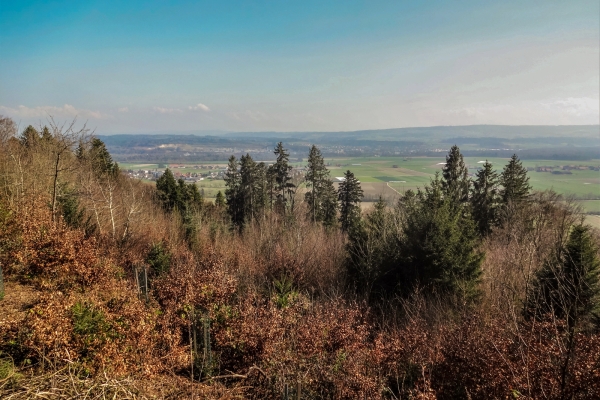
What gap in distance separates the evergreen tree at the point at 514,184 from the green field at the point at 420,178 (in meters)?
5.65

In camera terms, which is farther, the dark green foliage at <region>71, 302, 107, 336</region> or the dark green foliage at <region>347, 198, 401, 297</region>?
the dark green foliage at <region>347, 198, 401, 297</region>

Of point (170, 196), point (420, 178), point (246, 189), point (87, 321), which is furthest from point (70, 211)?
point (420, 178)

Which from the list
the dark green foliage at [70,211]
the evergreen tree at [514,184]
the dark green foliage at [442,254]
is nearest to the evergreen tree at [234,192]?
the dark green foliage at [70,211]

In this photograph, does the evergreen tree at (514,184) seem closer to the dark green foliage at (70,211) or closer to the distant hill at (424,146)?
the dark green foliage at (70,211)

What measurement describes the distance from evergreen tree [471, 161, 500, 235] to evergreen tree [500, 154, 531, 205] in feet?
1.83

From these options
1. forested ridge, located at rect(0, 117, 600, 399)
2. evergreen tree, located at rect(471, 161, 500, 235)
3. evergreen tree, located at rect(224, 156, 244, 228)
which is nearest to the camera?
forested ridge, located at rect(0, 117, 600, 399)

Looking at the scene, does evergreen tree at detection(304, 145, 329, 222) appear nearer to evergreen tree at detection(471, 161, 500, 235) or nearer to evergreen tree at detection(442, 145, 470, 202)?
evergreen tree at detection(442, 145, 470, 202)

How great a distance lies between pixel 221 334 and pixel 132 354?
2444 mm

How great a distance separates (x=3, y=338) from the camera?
6586mm

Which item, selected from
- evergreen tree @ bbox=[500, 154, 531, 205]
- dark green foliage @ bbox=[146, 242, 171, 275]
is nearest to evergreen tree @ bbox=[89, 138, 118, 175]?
dark green foliage @ bbox=[146, 242, 171, 275]

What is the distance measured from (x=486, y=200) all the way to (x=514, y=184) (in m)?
2.28

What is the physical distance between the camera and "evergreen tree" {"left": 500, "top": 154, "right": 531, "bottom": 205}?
26.4m

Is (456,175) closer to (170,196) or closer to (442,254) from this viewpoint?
(442,254)

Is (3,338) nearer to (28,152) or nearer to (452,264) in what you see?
(452,264)
